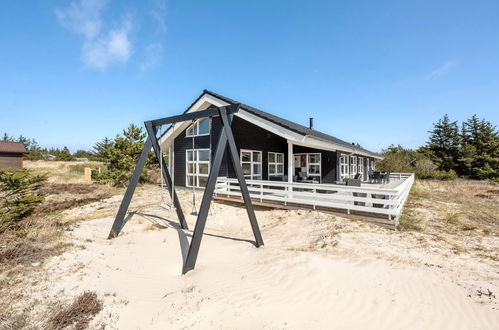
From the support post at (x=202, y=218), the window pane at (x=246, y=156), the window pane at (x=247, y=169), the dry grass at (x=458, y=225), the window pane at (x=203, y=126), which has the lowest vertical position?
the dry grass at (x=458, y=225)

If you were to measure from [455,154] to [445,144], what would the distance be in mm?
2612

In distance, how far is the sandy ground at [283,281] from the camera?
8.75ft

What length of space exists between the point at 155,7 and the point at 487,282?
1146 centimetres

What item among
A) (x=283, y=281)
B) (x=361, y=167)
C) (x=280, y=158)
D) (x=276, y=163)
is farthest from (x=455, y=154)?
(x=283, y=281)

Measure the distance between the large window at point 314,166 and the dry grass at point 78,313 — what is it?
12.0 m

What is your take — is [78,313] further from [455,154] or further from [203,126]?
[455,154]

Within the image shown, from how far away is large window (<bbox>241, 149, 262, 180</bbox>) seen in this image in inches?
455

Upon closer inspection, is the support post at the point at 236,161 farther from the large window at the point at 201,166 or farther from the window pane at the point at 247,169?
the large window at the point at 201,166

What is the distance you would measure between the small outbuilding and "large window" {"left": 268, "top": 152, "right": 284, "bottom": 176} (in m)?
24.0

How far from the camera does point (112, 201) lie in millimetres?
10133

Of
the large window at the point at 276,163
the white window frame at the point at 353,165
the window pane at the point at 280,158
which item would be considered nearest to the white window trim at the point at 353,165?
the white window frame at the point at 353,165

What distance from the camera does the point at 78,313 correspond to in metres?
2.70

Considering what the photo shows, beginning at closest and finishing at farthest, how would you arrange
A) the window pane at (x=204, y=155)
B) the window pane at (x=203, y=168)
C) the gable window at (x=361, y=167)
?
1. the window pane at (x=204, y=155)
2. the window pane at (x=203, y=168)
3. the gable window at (x=361, y=167)

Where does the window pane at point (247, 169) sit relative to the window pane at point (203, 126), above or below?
below
